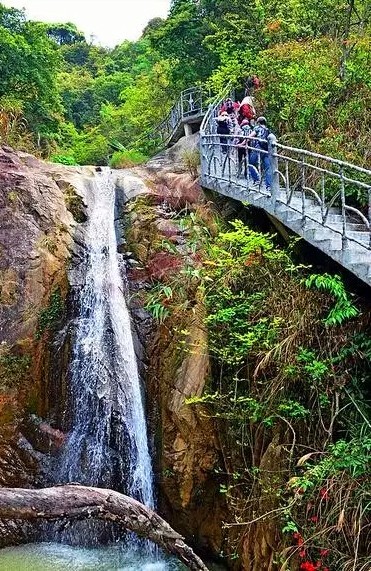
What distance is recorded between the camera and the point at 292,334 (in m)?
6.39

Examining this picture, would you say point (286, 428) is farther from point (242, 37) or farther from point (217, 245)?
point (242, 37)

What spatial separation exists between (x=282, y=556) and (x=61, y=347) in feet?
14.7

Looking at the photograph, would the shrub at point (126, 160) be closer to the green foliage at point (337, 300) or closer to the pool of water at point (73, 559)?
the green foliage at point (337, 300)

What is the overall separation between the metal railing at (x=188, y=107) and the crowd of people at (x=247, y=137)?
547cm

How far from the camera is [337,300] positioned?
20.8 ft

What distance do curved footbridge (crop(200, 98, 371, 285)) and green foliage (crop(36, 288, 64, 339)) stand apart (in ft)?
10.9

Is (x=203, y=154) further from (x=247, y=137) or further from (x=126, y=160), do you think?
(x=126, y=160)

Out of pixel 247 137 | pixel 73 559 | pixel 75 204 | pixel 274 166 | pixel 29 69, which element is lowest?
pixel 73 559

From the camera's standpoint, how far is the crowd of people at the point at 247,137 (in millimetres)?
8365

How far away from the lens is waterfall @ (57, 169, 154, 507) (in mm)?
7570

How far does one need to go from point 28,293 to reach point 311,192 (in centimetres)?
474

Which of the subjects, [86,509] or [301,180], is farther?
[301,180]

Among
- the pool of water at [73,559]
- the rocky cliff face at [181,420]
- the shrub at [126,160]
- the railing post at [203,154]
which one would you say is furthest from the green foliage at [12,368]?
the shrub at [126,160]

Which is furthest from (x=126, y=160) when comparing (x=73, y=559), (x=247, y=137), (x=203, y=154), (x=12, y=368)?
(x=73, y=559)
